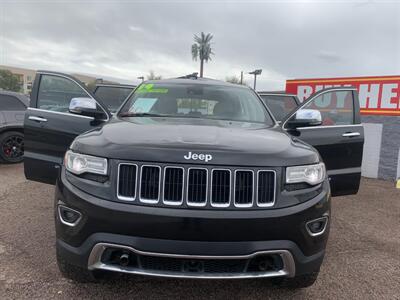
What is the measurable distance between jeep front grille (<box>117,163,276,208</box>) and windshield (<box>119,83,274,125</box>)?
4.05 feet

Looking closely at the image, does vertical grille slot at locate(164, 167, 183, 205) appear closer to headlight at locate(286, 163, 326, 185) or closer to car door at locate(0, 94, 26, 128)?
headlight at locate(286, 163, 326, 185)

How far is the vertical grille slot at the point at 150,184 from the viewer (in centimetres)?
228

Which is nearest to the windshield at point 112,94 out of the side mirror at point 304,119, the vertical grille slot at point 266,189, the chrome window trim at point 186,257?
the side mirror at point 304,119

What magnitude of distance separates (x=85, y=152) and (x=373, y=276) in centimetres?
271

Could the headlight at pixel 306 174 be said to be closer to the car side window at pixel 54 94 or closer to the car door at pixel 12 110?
the car side window at pixel 54 94

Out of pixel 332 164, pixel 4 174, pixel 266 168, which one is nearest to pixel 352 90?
pixel 332 164

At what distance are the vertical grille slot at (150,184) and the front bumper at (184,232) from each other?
7 centimetres

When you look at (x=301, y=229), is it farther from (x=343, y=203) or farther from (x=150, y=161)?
(x=343, y=203)

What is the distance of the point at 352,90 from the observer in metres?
4.39

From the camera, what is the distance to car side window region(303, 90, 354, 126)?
4.44 metres

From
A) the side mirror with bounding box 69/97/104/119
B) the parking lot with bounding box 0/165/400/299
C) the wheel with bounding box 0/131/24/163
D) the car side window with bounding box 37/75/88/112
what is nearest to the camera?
the parking lot with bounding box 0/165/400/299

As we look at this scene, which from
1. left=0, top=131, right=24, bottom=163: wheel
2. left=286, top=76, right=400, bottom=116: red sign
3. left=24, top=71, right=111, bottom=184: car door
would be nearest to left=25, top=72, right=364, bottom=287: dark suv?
left=24, top=71, right=111, bottom=184: car door

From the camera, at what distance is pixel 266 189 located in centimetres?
234

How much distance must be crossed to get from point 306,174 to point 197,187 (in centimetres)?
75
